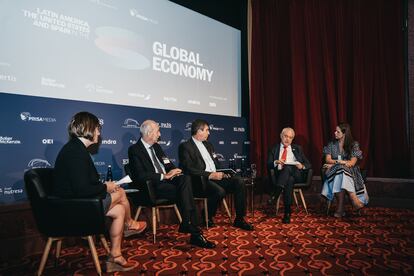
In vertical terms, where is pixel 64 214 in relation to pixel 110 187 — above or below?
below

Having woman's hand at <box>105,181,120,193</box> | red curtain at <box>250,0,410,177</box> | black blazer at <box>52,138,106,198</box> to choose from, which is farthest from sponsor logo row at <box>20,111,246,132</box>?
woman's hand at <box>105,181,120,193</box>

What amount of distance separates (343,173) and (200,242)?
7.46 feet

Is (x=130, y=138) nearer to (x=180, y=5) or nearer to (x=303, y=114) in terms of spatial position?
(x=180, y=5)

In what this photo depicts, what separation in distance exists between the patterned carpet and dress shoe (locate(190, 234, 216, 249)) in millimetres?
59

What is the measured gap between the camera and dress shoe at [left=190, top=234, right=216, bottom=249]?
3115 millimetres

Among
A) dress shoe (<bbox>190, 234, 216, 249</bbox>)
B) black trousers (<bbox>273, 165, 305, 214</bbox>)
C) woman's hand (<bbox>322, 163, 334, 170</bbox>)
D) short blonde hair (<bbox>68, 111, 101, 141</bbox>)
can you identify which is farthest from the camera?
woman's hand (<bbox>322, 163, 334, 170</bbox>)

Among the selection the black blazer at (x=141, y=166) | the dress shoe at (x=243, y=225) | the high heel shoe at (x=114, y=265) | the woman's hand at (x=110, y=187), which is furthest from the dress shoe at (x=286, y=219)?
the woman's hand at (x=110, y=187)

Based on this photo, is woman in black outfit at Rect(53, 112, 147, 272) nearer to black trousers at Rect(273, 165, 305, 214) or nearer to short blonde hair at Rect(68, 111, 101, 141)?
short blonde hair at Rect(68, 111, 101, 141)

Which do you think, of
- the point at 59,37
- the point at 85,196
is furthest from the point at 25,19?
the point at 85,196

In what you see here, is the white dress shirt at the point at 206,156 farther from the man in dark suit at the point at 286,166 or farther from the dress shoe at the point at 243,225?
the man in dark suit at the point at 286,166

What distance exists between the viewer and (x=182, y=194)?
3.40 metres

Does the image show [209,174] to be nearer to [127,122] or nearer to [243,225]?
[243,225]

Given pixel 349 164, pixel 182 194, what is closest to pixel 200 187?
pixel 182 194

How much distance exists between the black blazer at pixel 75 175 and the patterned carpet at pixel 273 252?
2.01ft
